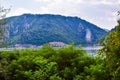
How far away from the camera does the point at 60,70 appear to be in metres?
27.3

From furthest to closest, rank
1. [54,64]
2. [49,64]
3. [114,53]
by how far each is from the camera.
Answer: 1. [54,64]
2. [49,64]
3. [114,53]

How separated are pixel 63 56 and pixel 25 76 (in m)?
3.69

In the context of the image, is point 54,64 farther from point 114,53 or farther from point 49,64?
point 114,53

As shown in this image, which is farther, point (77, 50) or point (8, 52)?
point (8, 52)

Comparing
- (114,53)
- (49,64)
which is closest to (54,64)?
(49,64)

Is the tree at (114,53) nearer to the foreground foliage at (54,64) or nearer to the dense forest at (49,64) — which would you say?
the dense forest at (49,64)

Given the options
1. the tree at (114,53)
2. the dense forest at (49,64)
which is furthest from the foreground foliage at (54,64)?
the tree at (114,53)

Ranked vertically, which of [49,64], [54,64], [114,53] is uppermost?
[114,53]

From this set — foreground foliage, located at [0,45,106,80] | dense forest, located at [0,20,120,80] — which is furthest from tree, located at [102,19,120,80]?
foreground foliage, located at [0,45,106,80]

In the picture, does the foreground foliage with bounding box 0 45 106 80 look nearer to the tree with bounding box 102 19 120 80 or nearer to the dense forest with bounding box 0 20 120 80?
the dense forest with bounding box 0 20 120 80

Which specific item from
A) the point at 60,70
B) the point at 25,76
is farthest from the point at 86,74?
the point at 25,76

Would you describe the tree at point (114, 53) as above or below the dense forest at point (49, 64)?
above

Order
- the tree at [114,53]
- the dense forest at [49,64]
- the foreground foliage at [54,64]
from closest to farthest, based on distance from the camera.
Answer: the tree at [114,53], the dense forest at [49,64], the foreground foliage at [54,64]

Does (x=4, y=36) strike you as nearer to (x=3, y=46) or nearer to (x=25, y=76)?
(x=3, y=46)
